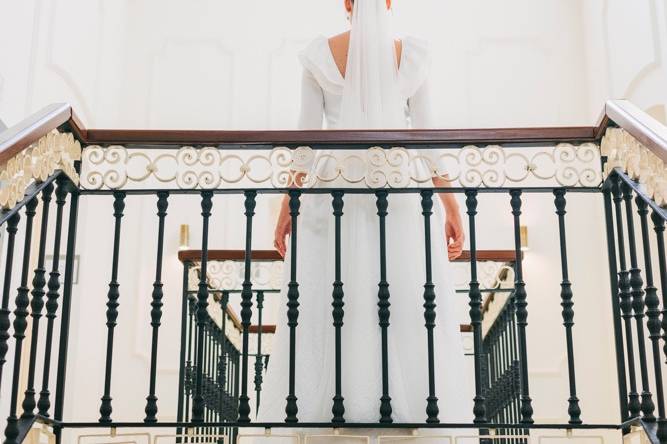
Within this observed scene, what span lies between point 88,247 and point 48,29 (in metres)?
1.85

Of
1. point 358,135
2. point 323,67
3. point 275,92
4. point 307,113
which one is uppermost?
point 275,92

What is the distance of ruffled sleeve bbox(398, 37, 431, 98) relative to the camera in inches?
123

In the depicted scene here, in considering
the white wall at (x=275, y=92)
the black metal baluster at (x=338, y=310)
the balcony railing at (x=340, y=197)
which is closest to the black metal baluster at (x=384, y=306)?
the balcony railing at (x=340, y=197)

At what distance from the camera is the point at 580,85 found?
786 centimetres

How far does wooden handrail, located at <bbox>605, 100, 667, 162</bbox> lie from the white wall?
392 centimetres

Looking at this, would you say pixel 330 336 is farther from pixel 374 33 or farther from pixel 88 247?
pixel 88 247

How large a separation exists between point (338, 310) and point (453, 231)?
65 cm

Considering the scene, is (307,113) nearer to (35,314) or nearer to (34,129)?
(34,129)

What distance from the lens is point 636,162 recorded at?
2.64 metres

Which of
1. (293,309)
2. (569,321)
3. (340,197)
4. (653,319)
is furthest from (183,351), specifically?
(653,319)

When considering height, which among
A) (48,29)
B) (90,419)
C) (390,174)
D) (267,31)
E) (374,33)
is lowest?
(90,419)

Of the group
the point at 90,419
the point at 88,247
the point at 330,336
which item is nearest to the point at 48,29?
the point at 88,247

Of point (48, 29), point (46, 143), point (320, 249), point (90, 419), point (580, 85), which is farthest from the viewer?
point (580, 85)

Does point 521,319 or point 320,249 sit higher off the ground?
point 320,249
